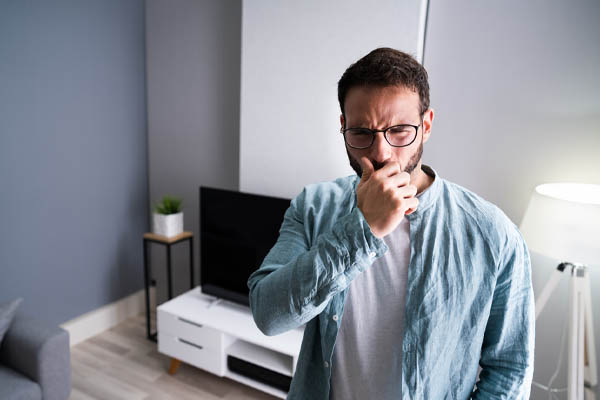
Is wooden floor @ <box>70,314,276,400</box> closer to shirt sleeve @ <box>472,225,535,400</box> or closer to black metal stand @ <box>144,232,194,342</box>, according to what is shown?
black metal stand @ <box>144,232,194,342</box>

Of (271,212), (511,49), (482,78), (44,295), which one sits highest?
(511,49)

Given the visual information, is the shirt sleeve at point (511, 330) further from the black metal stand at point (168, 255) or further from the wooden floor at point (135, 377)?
the black metal stand at point (168, 255)

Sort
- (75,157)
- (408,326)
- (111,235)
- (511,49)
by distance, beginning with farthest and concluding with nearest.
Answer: (111,235)
(75,157)
(511,49)
(408,326)

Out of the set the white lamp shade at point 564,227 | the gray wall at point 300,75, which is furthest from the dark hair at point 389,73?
the gray wall at point 300,75

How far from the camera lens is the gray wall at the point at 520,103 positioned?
1839 mm

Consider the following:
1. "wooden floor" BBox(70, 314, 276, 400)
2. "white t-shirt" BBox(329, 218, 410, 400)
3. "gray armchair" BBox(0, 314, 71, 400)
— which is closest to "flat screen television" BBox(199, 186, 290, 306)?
"wooden floor" BBox(70, 314, 276, 400)

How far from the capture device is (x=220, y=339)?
95.7 inches

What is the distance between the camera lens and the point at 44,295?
2760 millimetres

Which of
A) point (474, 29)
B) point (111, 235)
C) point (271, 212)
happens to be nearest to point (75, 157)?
point (111, 235)

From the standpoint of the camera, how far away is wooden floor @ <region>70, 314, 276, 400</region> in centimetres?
246

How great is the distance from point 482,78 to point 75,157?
2630mm

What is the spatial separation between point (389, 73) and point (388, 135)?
0.13 metres

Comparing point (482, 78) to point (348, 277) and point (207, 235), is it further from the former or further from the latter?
point (207, 235)

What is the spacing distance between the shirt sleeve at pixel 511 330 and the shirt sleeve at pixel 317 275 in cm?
34
